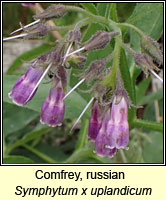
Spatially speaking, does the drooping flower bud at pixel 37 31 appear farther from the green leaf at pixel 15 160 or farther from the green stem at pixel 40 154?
the green stem at pixel 40 154

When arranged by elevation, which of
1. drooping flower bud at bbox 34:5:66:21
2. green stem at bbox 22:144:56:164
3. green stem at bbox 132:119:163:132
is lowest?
green stem at bbox 22:144:56:164

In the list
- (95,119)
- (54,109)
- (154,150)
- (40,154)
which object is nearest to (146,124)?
(95,119)

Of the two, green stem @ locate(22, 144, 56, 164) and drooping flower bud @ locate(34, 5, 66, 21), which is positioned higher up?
drooping flower bud @ locate(34, 5, 66, 21)

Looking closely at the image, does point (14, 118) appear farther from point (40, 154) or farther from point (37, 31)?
point (37, 31)

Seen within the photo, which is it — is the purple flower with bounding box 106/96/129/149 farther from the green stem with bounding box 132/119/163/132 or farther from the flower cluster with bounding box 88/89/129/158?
the green stem with bounding box 132/119/163/132

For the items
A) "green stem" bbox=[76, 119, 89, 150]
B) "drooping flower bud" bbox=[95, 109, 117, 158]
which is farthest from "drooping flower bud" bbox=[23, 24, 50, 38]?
"green stem" bbox=[76, 119, 89, 150]

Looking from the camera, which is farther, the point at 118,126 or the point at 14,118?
the point at 14,118
